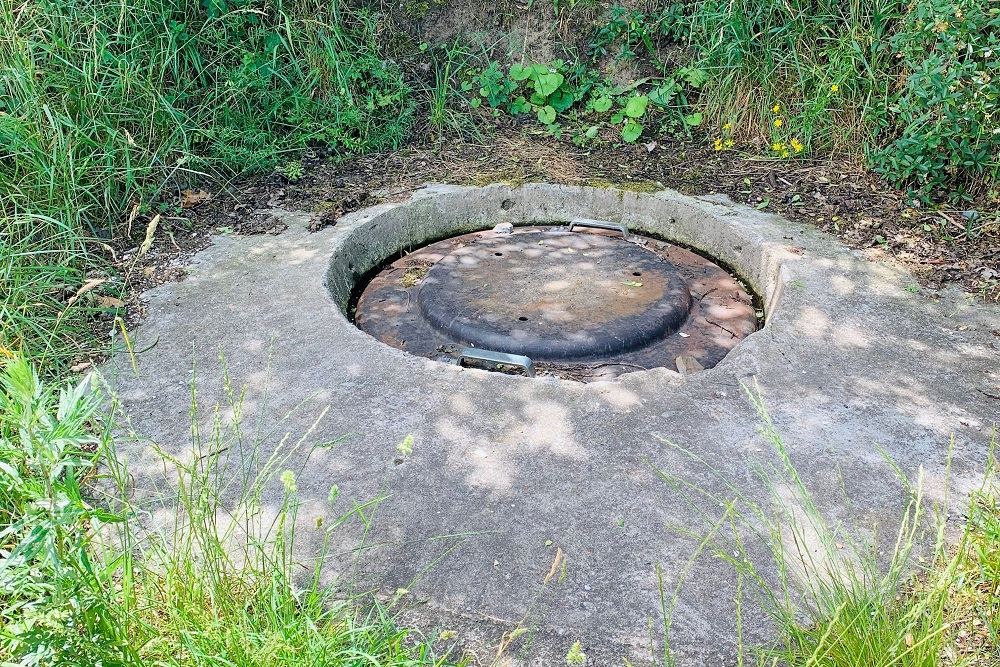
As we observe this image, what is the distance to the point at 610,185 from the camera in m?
4.04

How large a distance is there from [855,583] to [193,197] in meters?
3.10

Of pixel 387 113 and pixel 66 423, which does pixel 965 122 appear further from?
pixel 66 423

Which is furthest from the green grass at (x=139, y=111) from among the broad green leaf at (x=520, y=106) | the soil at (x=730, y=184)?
the broad green leaf at (x=520, y=106)

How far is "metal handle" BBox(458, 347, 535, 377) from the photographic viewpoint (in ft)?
9.08

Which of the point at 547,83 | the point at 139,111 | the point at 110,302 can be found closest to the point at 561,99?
the point at 547,83

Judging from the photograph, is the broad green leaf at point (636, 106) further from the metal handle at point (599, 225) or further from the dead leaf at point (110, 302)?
the dead leaf at point (110, 302)

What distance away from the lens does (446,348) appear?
118 inches

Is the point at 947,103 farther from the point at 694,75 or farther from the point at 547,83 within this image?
the point at 547,83

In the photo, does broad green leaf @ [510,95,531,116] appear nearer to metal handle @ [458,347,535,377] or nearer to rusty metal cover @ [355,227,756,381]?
rusty metal cover @ [355,227,756,381]

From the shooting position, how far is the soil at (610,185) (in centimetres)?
324

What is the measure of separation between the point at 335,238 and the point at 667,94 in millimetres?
2098

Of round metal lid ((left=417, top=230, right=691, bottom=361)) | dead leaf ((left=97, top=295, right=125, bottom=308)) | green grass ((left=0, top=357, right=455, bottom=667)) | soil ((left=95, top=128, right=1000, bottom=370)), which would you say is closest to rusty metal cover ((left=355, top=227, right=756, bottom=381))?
round metal lid ((left=417, top=230, right=691, bottom=361))

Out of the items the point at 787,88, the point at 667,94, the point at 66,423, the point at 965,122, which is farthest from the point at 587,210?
the point at 66,423

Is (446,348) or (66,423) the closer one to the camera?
(66,423)
